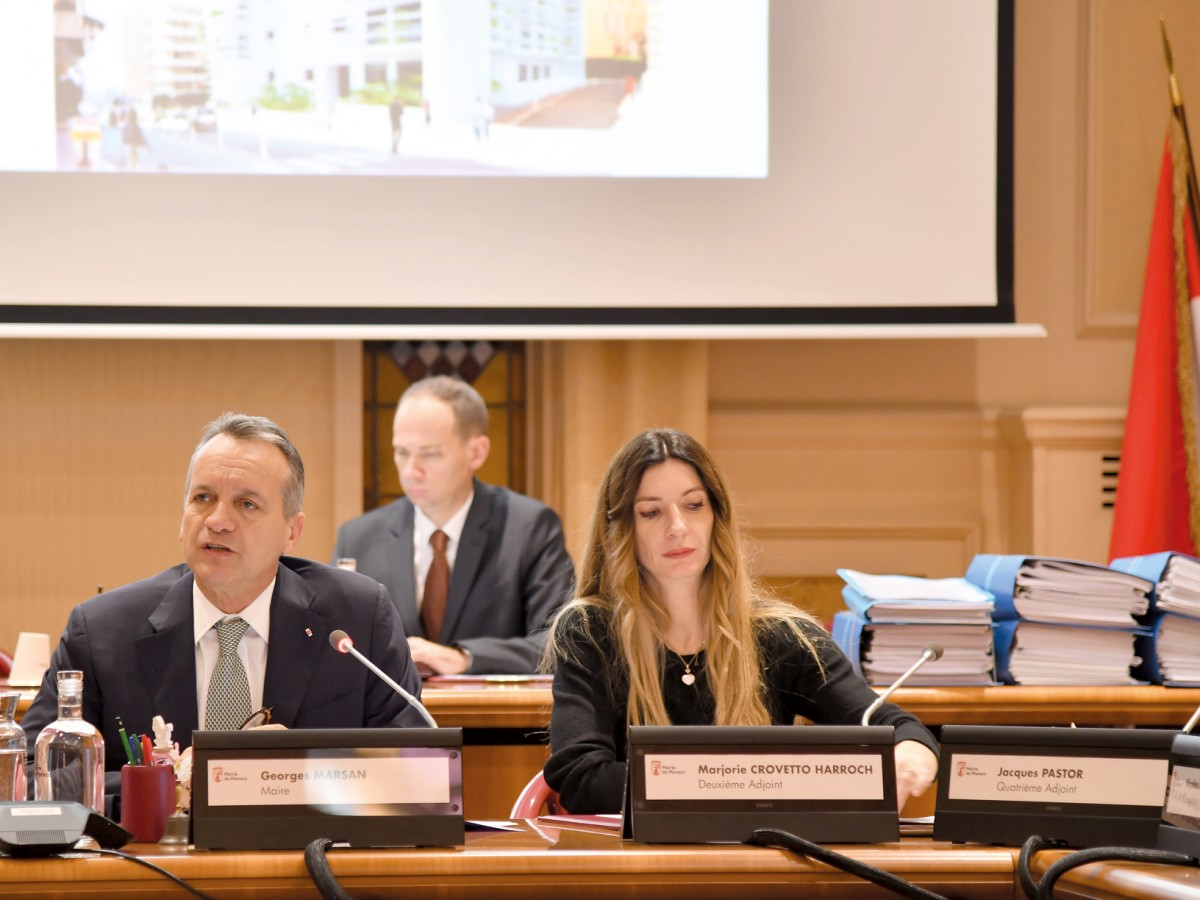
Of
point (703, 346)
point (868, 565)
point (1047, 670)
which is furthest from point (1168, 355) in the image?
point (1047, 670)

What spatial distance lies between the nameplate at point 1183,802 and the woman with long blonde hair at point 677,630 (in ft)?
2.11

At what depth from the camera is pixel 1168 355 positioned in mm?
4039

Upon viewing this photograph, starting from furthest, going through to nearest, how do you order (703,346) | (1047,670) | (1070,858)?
(703,346) < (1047,670) < (1070,858)

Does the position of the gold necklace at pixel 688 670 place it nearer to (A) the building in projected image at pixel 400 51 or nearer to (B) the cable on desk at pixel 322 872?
(B) the cable on desk at pixel 322 872

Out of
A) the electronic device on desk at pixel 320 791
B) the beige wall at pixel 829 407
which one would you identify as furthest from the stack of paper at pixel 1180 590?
the electronic device on desk at pixel 320 791

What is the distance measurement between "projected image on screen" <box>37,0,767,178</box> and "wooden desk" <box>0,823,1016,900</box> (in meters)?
2.77

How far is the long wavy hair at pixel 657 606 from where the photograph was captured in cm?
221

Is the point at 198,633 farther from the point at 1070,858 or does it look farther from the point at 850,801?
the point at 1070,858

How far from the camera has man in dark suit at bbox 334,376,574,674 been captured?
11.6 feet

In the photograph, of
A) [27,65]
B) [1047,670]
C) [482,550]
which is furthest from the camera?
[27,65]

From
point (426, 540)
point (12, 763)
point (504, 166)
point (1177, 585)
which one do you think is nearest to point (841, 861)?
point (12, 763)

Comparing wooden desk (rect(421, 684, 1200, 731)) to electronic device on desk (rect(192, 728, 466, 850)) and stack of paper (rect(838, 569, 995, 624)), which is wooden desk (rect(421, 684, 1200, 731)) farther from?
electronic device on desk (rect(192, 728, 466, 850))

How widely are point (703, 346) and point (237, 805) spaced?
9.23ft

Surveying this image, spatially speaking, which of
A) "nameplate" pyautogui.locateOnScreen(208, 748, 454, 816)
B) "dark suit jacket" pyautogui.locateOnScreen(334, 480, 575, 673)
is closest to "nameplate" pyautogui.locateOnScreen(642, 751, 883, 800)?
"nameplate" pyautogui.locateOnScreen(208, 748, 454, 816)
